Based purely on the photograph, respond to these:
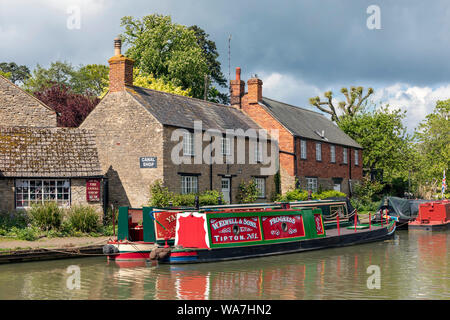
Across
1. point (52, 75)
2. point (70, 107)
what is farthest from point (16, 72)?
point (70, 107)

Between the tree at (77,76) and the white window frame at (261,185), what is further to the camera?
the tree at (77,76)

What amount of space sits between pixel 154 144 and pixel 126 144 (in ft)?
5.81

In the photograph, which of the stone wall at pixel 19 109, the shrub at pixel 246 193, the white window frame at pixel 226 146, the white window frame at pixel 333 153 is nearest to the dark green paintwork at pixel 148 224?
the white window frame at pixel 226 146

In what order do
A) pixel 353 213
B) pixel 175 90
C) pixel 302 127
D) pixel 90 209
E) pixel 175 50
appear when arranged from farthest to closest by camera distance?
1. pixel 175 50
2. pixel 175 90
3. pixel 302 127
4. pixel 353 213
5. pixel 90 209

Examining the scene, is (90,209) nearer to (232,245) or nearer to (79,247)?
(79,247)

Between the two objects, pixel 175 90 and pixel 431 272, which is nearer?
pixel 431 272

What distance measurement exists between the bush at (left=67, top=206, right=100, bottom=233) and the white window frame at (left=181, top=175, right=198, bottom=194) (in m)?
5.57

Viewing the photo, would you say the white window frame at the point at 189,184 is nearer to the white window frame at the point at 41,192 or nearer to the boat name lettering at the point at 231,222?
the white window frame at the point at 41,192

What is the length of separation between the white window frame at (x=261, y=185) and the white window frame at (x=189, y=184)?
5395mm

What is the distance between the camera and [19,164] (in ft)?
76.0

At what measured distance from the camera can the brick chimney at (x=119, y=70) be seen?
2723 centimetres

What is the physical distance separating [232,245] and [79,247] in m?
5.37

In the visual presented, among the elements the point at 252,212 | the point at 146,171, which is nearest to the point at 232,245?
the point at 252,212

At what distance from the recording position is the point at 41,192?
2338 centimetres
